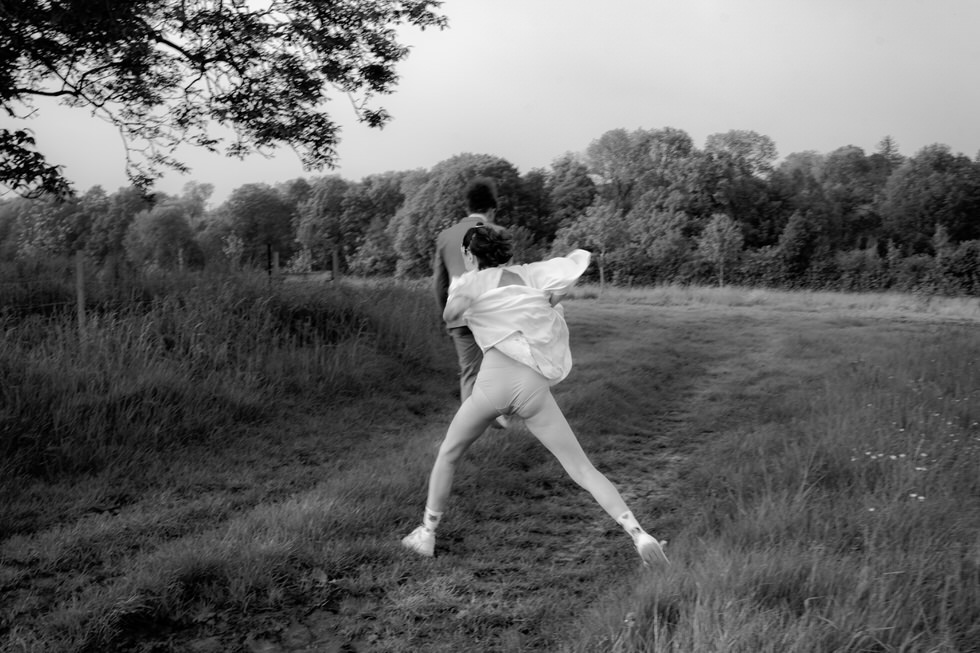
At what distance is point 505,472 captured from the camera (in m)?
5.98

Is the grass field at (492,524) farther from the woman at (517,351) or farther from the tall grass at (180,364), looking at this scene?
the woman at (517,351)

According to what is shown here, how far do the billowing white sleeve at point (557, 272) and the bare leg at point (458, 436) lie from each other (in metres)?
0.71

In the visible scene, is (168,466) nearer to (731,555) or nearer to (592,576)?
(592,576)

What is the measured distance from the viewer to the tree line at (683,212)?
145 ft

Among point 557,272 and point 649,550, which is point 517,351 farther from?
point 649,550

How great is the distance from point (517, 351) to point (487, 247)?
0.65m

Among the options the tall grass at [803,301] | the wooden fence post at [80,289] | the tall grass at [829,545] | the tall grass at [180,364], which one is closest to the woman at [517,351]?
the tall grass at [829,545]

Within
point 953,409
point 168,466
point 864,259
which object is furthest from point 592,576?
point 864,259

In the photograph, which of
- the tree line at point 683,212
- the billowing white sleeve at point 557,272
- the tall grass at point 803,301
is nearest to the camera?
the billowing white sleeve at point 557,272

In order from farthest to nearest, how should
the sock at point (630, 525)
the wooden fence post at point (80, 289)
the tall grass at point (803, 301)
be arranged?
the tall grass at point (803, 301)
the wooden fence post at point (80, 289)
the sock at point (630, 525)

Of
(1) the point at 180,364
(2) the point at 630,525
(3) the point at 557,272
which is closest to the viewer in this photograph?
(2) the point at 630,525

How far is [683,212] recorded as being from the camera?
57.6 metres

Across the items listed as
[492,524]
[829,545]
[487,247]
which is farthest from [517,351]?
[829,545]

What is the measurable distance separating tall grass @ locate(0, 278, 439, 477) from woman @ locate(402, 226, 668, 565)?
3.48 meters
